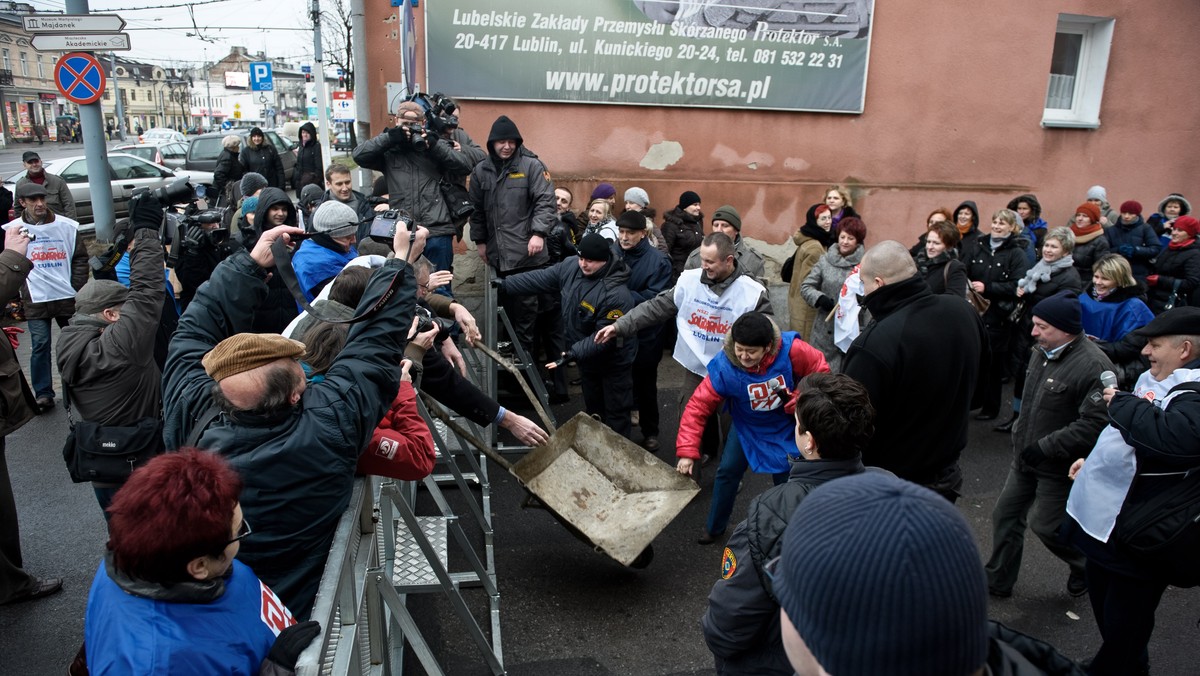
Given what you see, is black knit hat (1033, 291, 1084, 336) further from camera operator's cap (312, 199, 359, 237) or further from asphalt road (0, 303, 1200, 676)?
camera operator's cap (312, 199, 359, 237)

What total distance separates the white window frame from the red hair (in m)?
11.4

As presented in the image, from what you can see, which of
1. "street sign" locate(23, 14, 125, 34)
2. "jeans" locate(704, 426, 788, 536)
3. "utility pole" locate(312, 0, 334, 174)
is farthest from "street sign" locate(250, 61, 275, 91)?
"jeans" locate(704, 426, 788, 536)

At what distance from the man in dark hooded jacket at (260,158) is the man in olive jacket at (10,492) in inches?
252

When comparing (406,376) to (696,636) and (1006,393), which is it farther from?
(1006,393)

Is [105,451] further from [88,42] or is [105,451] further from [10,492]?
[88,42]

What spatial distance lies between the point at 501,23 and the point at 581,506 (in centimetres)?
613

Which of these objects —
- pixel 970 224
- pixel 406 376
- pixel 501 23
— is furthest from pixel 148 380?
pixel 970 224

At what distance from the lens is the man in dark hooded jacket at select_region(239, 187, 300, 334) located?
440 cm

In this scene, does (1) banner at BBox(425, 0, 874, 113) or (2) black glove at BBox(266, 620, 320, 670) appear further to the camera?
(1) banner at BBox(425, 0, 874, 113)

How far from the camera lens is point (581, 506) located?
4.31 metres

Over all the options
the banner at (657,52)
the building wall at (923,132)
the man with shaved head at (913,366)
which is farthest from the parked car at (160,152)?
the man with shaved head at (913,366)

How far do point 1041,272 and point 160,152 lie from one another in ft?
77.9

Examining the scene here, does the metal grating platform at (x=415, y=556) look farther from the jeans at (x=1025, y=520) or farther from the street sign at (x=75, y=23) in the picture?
the street sign at (x=75, y=23)

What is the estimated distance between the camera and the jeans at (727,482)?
4695 mm
